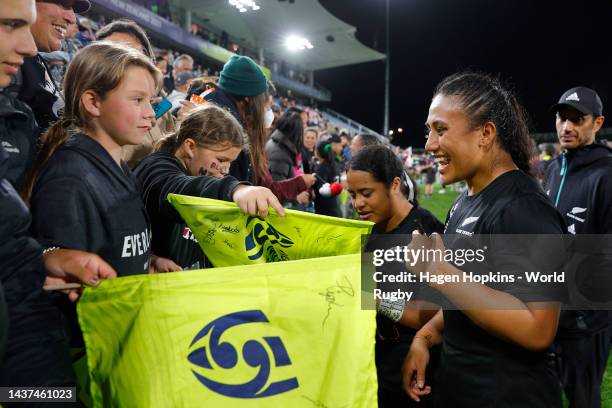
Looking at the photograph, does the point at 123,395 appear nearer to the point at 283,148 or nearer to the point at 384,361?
the point at 384,361

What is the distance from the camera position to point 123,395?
45.0 inches

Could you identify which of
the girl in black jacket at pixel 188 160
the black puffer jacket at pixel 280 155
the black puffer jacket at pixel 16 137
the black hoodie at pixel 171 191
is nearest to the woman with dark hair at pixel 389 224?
the girl in black jacket at pixel 188 160

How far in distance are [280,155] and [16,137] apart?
3137mm

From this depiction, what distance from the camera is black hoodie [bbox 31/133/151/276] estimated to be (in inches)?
51.3

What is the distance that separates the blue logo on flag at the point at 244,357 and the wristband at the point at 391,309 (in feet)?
2.60

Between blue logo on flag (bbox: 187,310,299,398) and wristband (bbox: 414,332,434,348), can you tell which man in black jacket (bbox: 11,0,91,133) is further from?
wristband (bbox: 414,332,434,348)

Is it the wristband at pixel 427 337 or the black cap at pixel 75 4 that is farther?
the black cap at pixel 75 4

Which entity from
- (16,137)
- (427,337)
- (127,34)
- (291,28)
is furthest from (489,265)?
(291,28)

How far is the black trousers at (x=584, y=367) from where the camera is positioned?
2566mm

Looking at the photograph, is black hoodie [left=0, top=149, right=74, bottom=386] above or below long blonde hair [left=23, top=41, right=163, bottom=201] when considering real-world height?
below

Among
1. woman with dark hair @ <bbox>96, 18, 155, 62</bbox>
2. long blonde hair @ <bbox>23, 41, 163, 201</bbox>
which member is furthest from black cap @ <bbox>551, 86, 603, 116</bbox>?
long blonde hair @ <bbox>23, 41, 163, 201</bbox>

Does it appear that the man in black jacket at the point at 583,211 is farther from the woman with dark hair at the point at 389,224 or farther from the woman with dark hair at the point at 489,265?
the woman with dark hair at the point at 489,265

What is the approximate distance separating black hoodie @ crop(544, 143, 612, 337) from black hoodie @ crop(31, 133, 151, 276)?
2362 millimetres

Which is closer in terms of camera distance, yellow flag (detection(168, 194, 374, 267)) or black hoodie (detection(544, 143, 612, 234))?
yellow flag (detection(168, 194, 374, 267))
